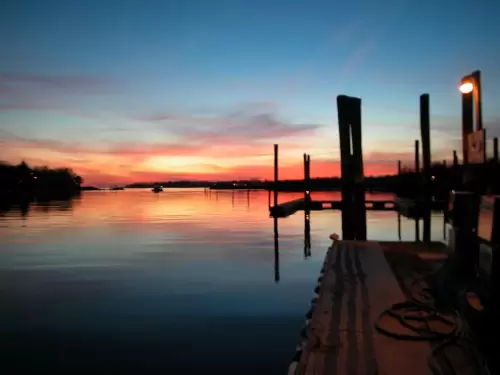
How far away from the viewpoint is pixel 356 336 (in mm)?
4988

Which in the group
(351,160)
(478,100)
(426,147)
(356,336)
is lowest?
(356,336)

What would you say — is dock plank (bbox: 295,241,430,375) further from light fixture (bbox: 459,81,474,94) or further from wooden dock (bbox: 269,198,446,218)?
wooden dock (bbox: 269,198,446,218)

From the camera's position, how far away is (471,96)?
6.63 meters

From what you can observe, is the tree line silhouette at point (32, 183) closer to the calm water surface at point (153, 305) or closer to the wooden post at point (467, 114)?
the calm water surface at point (153, 305)

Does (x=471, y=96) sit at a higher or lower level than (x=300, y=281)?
higher

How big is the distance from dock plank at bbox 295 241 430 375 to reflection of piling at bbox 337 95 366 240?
5376 millimetres

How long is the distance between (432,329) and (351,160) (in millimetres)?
9556

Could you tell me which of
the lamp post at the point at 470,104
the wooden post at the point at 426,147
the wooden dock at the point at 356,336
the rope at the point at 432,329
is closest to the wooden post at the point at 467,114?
the lamp post at the point at 470,104

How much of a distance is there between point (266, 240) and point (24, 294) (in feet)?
41.0

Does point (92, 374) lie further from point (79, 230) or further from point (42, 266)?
point (79, 230)

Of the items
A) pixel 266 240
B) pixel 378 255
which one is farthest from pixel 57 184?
pixel 378 255

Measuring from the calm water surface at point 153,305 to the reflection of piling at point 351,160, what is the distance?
2131mm

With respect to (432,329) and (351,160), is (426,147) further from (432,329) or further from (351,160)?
(432,329)

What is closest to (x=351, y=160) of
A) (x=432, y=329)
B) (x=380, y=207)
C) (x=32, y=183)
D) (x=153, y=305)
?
(x=153, y=305)
